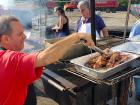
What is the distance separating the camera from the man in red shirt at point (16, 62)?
1.74m

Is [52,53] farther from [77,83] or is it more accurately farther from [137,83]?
[137,83]

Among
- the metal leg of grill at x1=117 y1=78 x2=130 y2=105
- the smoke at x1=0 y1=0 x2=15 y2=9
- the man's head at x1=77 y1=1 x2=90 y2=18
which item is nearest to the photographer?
the metal leg of grill at x1=117 y1=78 x2=130 y2=105

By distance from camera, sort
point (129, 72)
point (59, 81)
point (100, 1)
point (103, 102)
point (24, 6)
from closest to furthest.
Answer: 1. point (129, 72)
2. point (59, 81)
3. point (103, 102)
4. point (24, 6)
5. point (100, 1)

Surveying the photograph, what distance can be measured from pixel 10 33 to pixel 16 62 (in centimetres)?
25

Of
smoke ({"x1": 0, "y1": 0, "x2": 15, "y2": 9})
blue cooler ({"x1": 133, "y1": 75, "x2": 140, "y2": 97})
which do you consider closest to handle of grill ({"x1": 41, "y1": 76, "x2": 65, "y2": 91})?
blue cooler ({"x1": 133, "y1": 75, "x2": 140, "y2": 97})

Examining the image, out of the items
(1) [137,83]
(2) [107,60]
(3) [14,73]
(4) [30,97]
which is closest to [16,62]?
(3) [14,73]

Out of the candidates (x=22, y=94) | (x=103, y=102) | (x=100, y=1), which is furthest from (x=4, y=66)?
(x=100, y=1)

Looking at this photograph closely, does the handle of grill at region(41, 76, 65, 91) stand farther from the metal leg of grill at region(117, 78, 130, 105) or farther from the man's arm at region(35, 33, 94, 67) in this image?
the metal leg of grill at region(117, 78, 130, 105)

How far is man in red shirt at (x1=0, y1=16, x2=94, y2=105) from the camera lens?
1742mm

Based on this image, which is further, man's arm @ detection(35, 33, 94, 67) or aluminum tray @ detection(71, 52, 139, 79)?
aluminum tray @ detection(71, 52, 139, 79)

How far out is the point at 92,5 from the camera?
2.87 meters

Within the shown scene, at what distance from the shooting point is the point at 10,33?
189 cm

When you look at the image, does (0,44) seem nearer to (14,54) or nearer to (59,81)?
(14,54)

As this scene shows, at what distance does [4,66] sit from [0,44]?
0.85 feet
